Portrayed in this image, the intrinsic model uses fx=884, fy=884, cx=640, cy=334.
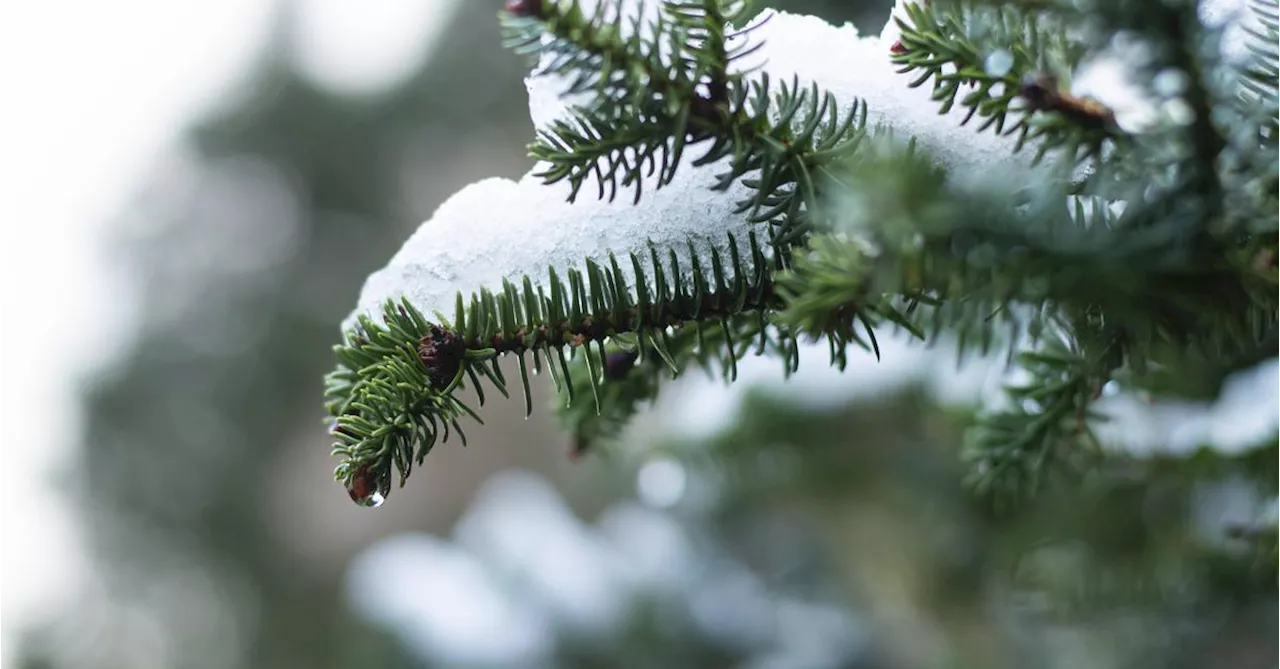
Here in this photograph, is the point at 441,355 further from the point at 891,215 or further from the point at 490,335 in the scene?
the point at 891,215

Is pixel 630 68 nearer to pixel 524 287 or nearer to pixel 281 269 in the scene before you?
pixel 524 287

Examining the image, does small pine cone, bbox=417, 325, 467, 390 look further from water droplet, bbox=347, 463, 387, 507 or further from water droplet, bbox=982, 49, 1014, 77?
water droplet, bbox=982, 49, 1014, 77

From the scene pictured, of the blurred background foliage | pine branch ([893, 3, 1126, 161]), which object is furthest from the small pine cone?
the blurred background foliage

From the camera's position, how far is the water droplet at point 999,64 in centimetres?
20

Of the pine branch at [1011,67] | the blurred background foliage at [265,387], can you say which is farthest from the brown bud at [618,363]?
the blurred background foliage at [265,387]

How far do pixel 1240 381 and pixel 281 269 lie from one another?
2.41 metres

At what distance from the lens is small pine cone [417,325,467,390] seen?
0.69ft

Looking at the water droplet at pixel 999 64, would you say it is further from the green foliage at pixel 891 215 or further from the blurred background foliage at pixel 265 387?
the blurred background foliage at pixel 265 387

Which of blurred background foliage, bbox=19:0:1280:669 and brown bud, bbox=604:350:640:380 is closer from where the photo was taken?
brown bud, bbox=604:350:640:380

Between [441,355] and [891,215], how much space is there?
114mm

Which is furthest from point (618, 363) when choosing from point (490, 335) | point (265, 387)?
point (265, 387)

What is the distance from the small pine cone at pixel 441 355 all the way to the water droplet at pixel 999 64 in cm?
14

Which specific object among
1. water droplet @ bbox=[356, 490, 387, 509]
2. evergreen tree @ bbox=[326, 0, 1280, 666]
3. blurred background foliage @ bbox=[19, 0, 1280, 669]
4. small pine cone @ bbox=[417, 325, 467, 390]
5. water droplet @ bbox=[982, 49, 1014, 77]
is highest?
water droplet @ bbox=[982, 49, 1014, 77]

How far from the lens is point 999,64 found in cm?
20
